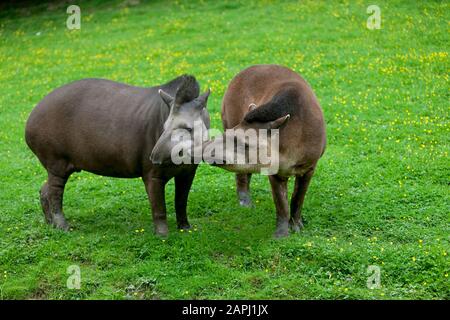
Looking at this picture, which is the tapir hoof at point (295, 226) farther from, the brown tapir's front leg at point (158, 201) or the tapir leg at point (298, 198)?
the brown tapir's front leg at point (158, 201)

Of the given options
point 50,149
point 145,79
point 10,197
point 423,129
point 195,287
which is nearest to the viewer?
point 195,287

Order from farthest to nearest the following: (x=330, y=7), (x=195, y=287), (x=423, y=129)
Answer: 1. (x=330, y=7)
2. (x=423, y=129)
3. (x=195, y=287)

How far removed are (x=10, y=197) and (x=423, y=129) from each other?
25.9 feet

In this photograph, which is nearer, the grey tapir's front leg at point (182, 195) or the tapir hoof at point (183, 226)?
the grey tapir's front leg at point (182, 195)

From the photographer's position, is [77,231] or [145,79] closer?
[77,231]

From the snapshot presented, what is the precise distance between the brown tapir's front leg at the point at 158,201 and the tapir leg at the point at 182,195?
288mm

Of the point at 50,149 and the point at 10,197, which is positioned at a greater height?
the point at 50,149

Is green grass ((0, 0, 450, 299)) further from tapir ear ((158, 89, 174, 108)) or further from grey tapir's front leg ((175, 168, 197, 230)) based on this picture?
tapir ear ((158, 89, 174, 108))

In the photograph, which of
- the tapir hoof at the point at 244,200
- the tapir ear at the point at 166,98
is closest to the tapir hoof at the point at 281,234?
the tapir hoof at the point at 244,200

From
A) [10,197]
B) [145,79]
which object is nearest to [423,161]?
[10,197]

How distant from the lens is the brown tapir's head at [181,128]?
859 cm

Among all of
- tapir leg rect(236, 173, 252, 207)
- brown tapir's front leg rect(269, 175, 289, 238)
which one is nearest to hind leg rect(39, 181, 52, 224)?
tapir leg rect(236, 173, 252, 207)

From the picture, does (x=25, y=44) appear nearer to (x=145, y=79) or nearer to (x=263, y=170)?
(x=145, y=79)

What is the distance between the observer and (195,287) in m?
8.37
